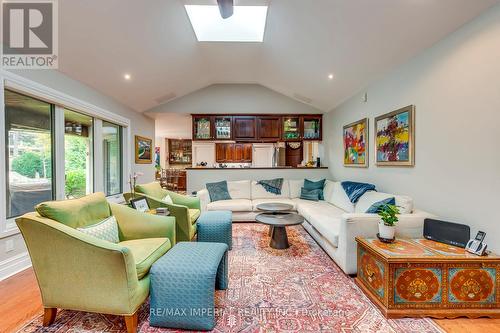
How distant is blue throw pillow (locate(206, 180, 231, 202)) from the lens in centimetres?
468

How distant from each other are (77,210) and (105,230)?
277 mm

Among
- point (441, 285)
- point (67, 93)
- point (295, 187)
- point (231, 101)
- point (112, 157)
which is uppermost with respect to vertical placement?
point (231, 101)

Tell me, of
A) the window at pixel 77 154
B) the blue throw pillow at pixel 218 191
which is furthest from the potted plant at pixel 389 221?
the window at pixel 77 154

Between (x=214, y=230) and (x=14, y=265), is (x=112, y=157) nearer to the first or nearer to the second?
(x=14, y=265)

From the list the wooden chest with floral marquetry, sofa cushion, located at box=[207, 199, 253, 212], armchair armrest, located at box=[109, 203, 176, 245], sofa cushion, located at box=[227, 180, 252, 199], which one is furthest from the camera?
sofa cushion, located at box=[227, 180, 252, 199]

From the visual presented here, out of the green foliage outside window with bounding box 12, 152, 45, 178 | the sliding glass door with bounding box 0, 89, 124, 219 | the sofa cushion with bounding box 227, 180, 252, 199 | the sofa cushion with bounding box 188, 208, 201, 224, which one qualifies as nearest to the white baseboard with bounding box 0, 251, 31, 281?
the sliding glass door with bounding box 0, 89, 124, 219

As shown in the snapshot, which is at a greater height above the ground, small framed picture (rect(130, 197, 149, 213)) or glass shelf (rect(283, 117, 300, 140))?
glass shelf (rect(283, 117, 300, 140))

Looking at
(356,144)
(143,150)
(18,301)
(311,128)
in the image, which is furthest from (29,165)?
(311,128)

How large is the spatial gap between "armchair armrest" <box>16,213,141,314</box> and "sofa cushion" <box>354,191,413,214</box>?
2.63 metres

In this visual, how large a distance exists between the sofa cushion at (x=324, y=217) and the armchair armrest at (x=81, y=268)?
204 centimetres

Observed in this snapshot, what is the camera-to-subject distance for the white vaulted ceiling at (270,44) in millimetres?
2322

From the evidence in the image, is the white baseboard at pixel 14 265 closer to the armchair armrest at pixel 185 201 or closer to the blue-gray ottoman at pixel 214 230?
the armchair armrest at pixel 185 201

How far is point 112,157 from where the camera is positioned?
463 centimetres

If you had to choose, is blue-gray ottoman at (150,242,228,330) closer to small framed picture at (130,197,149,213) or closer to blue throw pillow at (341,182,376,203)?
small framed picture at (130,197,149,213)
